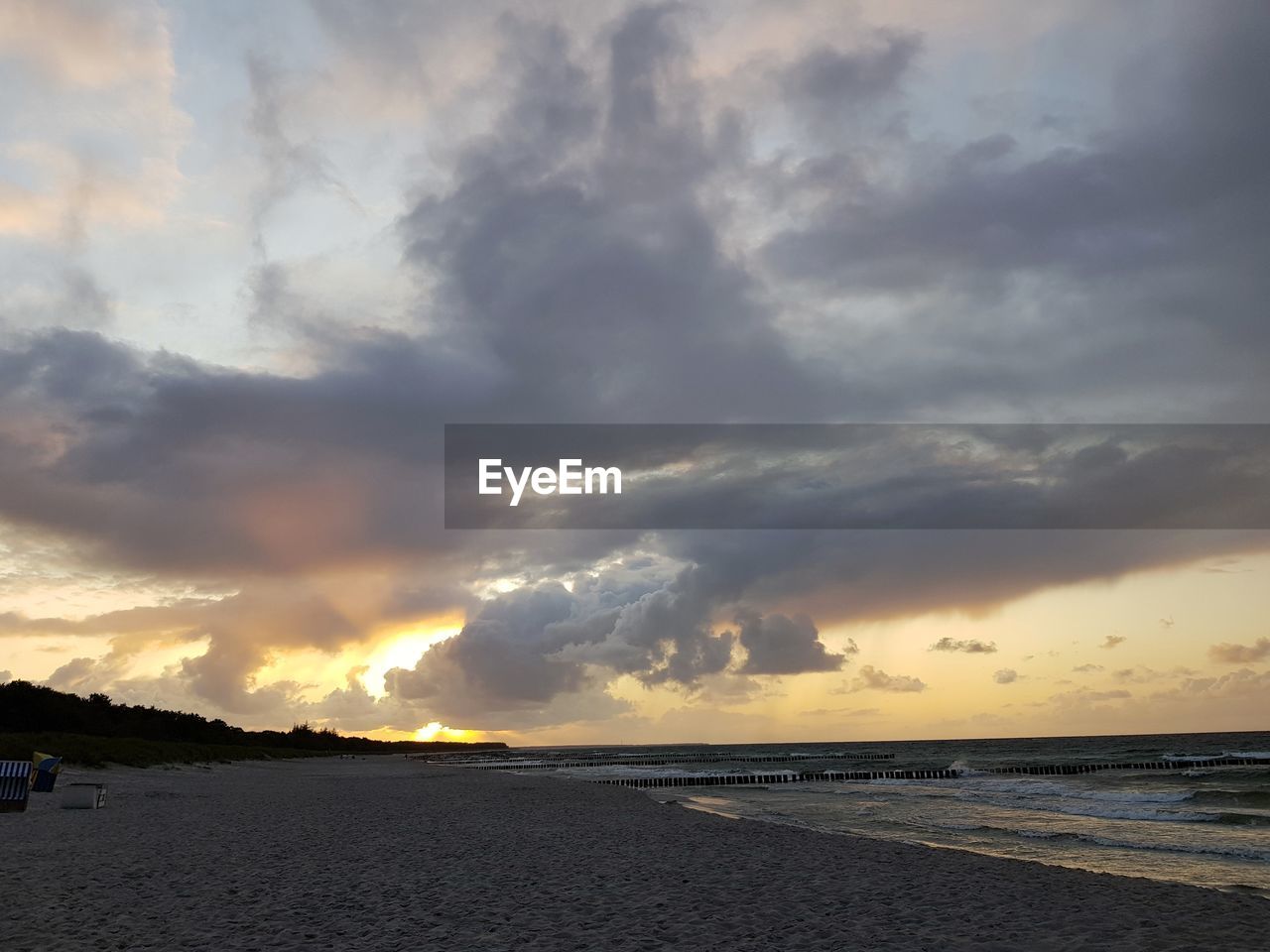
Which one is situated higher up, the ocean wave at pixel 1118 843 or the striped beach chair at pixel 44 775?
the striped beach chair at pixel 44 775

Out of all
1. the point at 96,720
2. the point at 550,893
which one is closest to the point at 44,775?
the point at 550,893

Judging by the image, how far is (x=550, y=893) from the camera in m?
15.5

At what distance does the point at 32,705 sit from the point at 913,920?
86.6m

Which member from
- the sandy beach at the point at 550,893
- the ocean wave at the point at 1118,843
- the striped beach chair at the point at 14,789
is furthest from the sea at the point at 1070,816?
the striped beach chair at the point at 14,789

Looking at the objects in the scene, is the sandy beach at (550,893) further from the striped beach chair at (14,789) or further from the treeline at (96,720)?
the treeline at (96,720)

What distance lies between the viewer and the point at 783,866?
734 inches

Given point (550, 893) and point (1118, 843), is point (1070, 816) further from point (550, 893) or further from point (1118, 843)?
point (550, 893)

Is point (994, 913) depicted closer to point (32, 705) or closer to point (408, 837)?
point (408, 837)

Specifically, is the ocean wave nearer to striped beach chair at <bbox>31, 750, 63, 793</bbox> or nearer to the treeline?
striped beach chair at <bbox>31, 750, 63, 793</bbox>

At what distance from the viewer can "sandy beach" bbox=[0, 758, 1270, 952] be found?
478 inches

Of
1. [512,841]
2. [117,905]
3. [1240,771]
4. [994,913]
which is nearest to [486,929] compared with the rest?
[117,905]

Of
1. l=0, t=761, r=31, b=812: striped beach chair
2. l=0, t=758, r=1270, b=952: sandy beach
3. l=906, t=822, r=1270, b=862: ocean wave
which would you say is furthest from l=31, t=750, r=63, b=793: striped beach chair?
l=906, t=822, r=1270, b=862: ocean wave

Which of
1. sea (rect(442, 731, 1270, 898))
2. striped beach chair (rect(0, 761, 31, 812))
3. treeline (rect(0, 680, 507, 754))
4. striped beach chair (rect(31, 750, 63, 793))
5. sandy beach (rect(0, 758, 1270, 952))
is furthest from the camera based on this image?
treeline (rect(0, 680, 507, 754))

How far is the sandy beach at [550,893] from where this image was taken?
1215 centimetres
